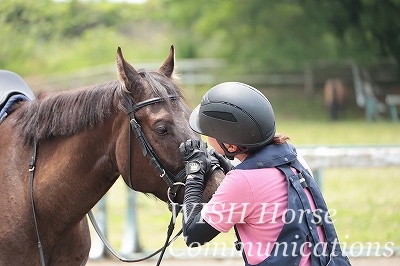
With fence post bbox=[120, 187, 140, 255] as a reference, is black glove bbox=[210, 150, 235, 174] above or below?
above

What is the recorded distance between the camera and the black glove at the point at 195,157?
11.0 feet

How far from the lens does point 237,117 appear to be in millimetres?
3100

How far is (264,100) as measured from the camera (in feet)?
10.4

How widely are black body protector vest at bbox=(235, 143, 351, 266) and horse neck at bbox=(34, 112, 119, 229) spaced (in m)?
1.02

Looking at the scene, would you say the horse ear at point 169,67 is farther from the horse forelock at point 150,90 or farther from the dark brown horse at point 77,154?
the horse forelock at point 150,90

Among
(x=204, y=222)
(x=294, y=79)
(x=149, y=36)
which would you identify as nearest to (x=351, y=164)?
Answer: (x=204, y=222)

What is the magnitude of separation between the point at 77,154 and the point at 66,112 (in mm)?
242

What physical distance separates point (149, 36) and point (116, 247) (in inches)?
1111

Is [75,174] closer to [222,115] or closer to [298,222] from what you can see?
[222,115]

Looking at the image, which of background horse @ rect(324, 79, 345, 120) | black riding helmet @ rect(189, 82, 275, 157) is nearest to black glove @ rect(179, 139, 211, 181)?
black riding helmet @ rect(189, 82, 275, 157)

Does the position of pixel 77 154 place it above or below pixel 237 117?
below

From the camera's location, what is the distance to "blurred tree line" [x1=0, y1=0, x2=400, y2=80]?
1959 centimetres

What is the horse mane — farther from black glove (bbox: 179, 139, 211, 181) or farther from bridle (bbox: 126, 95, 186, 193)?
black glove (bbox: 179, 139, 211, 181)

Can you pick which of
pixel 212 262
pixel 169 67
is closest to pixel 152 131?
pixel 169 67
